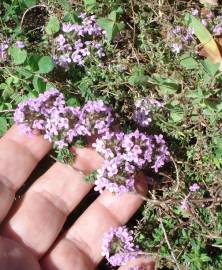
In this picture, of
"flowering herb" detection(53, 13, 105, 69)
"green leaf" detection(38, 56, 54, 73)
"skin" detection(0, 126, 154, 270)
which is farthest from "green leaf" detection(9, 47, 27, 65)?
"skin" detection(0, 126, 154, 270)

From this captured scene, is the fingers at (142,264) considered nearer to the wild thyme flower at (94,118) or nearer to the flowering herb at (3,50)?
the wild thyme flower at (94,118)

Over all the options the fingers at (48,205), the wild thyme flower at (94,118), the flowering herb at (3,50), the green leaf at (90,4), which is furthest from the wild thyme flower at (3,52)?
the fingers at (48,205)

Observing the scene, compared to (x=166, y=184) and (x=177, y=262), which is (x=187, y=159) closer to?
(x=166, y=184)

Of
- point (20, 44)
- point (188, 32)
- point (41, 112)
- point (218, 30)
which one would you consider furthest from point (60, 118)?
point (218, 30)

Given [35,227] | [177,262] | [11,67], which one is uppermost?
[11,67]

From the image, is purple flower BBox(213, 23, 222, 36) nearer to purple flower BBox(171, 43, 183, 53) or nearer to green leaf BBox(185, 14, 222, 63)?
green leaf BBox(185, 14, 222, 63)

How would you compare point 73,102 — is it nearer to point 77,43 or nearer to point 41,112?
point 41,112

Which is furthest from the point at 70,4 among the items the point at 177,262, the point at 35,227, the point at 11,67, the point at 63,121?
the point at 177,262
